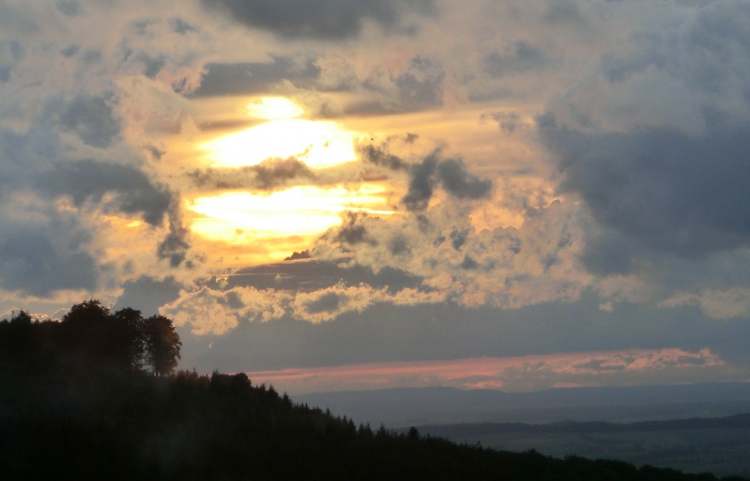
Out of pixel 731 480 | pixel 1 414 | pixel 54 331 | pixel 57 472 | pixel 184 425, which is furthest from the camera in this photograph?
pixel 54 331

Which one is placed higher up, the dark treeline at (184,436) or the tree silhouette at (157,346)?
the tree silhouette at (157,346)

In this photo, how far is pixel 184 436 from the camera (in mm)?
147750

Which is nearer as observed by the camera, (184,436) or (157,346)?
(184,436)

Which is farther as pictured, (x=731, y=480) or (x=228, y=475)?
(x=731, y=480)

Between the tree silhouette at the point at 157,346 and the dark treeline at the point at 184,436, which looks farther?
the tree silhouette at the point at 157,346

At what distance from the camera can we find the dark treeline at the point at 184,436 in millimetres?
135750

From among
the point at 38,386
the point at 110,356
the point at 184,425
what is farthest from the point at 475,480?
the point at 110,356

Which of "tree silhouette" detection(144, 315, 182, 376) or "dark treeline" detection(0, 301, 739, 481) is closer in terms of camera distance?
"dark treeline" detection(0, 301, 739, 481)

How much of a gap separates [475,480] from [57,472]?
46087mm

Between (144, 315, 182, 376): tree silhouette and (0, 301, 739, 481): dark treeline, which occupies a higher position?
(144, 315, 182, 376): tree silhouette

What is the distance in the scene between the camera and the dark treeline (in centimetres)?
13575

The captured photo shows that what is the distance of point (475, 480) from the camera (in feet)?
470

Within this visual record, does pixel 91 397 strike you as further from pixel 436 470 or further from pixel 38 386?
pixel 436 470

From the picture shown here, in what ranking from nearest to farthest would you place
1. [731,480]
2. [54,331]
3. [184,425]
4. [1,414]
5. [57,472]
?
[57,472] < [1,414] < [184,425] < [731,480] < [54,331]
